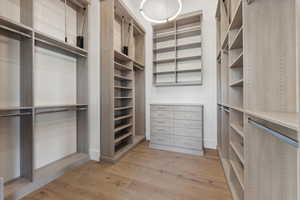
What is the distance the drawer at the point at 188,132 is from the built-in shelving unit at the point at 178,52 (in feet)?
3.11

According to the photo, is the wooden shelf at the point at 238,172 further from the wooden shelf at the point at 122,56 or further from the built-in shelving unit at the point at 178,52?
the wooden shelf at the point at 122,56

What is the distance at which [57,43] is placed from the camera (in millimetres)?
1805

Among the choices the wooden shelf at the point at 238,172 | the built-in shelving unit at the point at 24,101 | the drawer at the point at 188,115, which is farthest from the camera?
the drawer at the point at 188,115

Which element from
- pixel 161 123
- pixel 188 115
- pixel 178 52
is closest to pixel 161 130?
pixel 161 123

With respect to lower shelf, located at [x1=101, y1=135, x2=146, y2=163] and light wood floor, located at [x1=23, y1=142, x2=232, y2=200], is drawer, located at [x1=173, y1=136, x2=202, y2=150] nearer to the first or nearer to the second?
light wood floor, located at [x1=23, y1=142, x2=232, y2=200]

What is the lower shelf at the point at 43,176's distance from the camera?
53.4 inches

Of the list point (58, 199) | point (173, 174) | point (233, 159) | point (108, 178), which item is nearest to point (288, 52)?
point (233, 159)

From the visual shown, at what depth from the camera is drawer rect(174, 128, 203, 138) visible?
2461 mm

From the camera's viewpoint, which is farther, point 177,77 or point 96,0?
point 177,77

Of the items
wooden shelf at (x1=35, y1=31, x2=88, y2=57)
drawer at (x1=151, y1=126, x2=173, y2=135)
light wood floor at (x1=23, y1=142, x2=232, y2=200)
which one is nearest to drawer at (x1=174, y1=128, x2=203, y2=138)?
drawer at (x1=151, y1=126, x2=173, y2=135)

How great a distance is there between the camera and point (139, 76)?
3.35 m

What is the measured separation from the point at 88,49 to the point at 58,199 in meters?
1.99

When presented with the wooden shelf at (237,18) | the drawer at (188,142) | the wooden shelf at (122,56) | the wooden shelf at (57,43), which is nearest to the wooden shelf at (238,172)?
the drawer at (188,142)

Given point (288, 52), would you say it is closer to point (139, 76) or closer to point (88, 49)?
point (88, 49)
